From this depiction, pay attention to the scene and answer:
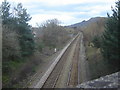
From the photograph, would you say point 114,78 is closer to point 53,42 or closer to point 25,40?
point 25,40

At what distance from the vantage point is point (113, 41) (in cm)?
2142

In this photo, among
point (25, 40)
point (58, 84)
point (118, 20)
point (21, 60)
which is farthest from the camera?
point (25, 40)

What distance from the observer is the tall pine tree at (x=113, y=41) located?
2130 centimetres

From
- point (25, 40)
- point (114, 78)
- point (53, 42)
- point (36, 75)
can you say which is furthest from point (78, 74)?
point (53, 42)

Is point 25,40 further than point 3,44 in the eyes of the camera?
Yes

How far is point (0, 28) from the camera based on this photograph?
2814 cm

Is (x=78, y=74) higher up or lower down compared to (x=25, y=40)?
lower down

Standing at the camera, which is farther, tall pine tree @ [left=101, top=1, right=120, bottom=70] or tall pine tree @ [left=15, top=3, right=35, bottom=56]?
tall pine tree @ [left=15, top=3, right=35, bottom=56]

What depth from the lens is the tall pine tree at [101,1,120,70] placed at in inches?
838

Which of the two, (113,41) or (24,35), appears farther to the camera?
(24,35)

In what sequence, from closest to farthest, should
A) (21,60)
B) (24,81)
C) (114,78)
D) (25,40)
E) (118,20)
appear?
(114,78) → (118,20) → (24,81) → (21,60) → (25,40)

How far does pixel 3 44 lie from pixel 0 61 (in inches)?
117

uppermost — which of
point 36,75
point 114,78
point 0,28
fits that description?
point 0,28

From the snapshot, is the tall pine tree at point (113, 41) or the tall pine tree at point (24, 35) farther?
the tall pine tree at point (24, 35)
